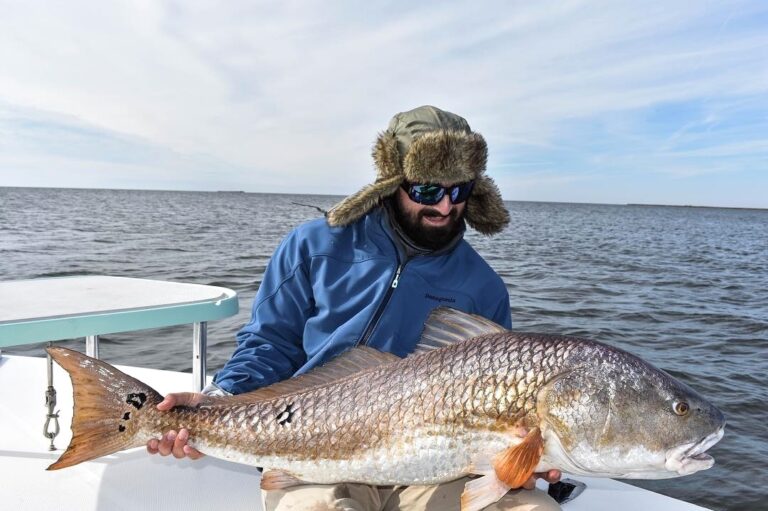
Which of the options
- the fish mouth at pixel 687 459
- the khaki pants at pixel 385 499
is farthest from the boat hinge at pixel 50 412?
the fish mouth at pixel 687 459

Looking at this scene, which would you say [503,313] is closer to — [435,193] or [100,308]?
[435,193]

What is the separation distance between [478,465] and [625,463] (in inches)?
25.5

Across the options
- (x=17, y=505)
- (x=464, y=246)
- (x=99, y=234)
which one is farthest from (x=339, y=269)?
(x=99, y=234)

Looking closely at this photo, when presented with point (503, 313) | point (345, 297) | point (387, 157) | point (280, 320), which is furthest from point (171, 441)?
point (387, 157)

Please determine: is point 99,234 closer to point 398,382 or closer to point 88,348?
point 88,348

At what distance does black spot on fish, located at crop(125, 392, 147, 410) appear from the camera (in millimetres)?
2955

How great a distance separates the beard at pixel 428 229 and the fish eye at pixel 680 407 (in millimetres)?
1915

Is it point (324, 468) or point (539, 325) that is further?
point (539, 325)

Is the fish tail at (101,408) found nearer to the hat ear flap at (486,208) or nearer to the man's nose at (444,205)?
the man's nose at (444,205)

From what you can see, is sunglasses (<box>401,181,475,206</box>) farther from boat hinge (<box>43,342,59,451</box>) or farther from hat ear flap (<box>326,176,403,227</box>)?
boat hinge (<box>43,342,59,451</box>)

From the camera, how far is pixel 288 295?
3932mm

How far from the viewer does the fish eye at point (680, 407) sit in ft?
8.94

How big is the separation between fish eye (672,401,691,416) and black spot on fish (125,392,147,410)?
2491 millimetres

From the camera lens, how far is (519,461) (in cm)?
262
